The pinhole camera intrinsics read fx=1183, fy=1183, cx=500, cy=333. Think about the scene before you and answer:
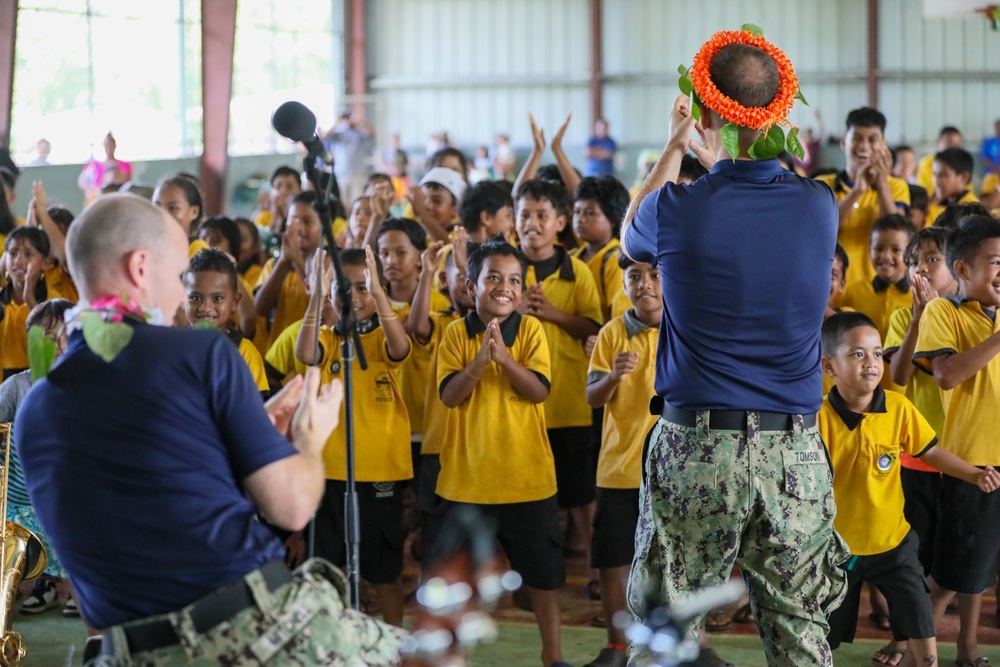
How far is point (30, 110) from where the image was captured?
12.3 m

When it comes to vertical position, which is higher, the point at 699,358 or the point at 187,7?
the point at 187,7

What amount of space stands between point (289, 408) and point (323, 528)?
2036 mm

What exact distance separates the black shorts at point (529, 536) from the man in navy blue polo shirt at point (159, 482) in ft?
6.54

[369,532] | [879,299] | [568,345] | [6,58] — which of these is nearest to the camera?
[369,532]

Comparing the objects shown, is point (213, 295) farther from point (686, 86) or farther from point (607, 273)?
point (686, 86)

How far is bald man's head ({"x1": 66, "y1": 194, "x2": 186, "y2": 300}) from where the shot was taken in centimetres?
209

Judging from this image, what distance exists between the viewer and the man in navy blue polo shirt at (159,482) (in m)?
2.02

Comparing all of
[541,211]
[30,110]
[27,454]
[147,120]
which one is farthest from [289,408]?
[147,120]

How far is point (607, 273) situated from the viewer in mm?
5281

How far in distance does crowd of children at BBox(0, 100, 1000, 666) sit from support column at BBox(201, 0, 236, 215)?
28.6ft

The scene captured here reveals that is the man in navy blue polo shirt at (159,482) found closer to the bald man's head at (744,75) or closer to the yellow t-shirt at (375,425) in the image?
the bald man's head at (744,75)

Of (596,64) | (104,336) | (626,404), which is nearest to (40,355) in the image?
(104,336)

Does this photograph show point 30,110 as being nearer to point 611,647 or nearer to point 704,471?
point 611,647

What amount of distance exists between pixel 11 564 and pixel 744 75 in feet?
9.28
